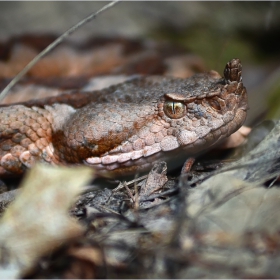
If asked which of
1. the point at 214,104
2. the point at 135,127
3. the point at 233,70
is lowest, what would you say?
the point at 135,127

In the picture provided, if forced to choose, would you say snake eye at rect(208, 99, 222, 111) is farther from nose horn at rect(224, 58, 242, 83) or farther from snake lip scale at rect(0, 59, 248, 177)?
nose horn at rect(224, 58, 242, 83)

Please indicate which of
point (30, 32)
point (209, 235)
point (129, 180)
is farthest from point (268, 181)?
point (30, 32)

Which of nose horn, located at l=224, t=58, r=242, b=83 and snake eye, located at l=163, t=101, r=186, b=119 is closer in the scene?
nose horn, located at l=224, t=58, r=242, b=83

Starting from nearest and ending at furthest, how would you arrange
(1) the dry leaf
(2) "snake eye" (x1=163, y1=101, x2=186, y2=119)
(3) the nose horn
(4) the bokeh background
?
(1) the dry leaf
(3) the nose horn
(2) "snake eye" (x1=163, y1=101, x2=186, y2=119)
(4) the bokeh background

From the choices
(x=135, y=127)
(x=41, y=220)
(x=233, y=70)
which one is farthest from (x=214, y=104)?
(x=41, y=220)

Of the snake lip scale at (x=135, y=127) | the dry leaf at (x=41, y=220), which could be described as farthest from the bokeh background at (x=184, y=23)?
the dry leaf at (x=41, y=220)

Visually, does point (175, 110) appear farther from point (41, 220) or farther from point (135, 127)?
point (41, 220)

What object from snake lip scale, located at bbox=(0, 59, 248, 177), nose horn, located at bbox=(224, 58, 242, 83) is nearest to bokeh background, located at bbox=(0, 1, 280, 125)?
snake lip scale, located at bbox=(0, 59, 248, 177)
